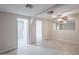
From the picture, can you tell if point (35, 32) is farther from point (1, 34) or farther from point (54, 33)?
point (1, 34)

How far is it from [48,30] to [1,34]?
2948 mm

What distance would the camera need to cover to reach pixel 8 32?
3070 millimetres

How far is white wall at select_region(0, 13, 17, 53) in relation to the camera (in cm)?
286

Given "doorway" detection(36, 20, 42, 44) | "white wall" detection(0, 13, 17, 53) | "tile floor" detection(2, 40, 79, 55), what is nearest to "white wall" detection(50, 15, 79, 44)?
"doorway" detection(36, 20, 42, 44)

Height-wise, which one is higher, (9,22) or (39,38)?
(9,22)

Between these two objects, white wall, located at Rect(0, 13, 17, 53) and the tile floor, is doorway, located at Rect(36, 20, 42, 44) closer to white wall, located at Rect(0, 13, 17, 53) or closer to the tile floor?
the tile floor

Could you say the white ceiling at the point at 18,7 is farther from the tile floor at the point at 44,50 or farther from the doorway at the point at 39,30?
the doorway at the point at 39,30

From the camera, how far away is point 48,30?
5379 millimetres

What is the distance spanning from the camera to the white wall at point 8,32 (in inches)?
112

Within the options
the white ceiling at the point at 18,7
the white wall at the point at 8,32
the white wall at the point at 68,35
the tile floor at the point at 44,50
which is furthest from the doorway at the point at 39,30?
the white ceiling at the point at 18,7
